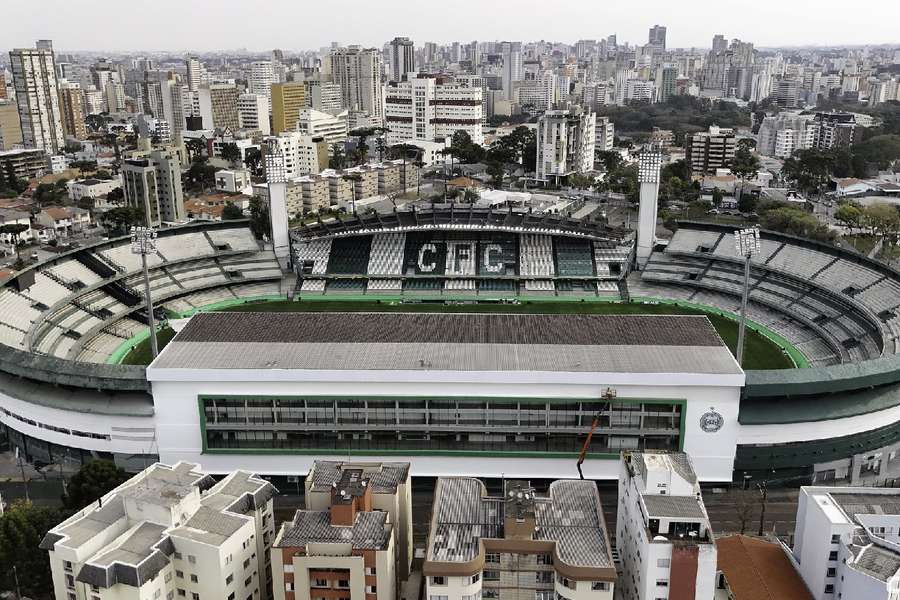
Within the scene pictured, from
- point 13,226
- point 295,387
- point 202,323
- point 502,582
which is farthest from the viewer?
point 13,226

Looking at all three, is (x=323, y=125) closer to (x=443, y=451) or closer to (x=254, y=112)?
(x=254, y=112)

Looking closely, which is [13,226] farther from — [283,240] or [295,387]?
[295,387]

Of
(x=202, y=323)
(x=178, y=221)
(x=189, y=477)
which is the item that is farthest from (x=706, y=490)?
(x=178, y=221)

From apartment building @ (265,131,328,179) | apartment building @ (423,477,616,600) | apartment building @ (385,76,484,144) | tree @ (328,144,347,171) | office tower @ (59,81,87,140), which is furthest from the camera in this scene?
office tower @ (59,81,87,140)

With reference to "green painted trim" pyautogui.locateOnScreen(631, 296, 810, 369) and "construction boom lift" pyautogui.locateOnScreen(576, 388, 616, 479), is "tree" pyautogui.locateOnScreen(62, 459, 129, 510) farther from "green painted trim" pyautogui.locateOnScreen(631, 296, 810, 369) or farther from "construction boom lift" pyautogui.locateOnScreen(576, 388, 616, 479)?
"green painted trim" pyautogui.locateOnScreen(631, 296, 810, 369)

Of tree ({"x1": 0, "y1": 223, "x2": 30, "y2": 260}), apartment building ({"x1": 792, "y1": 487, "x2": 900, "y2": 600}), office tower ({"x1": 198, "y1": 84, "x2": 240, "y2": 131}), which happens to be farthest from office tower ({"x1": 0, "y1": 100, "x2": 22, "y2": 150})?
apartment building ({"x1": 792, "y1": 487, "x2": 900, "y2": 600})

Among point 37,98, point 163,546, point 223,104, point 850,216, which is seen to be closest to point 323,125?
point 223,104
